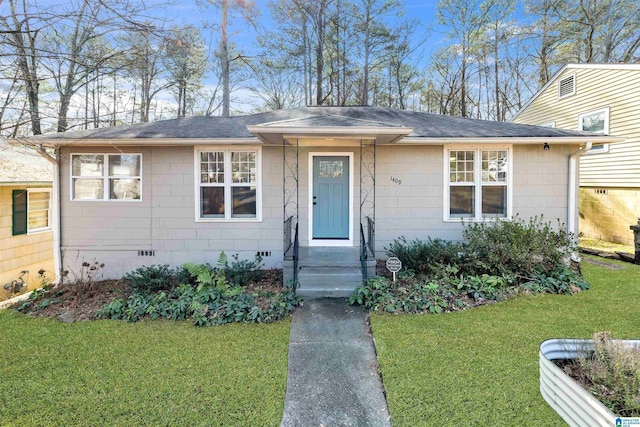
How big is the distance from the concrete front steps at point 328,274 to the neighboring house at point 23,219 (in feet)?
24.1

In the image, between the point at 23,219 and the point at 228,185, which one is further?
the point at 23,219

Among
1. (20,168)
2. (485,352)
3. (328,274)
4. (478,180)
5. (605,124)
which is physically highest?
(605,124)

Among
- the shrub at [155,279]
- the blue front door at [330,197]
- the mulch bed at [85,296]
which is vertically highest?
the blue front door at [330,197]

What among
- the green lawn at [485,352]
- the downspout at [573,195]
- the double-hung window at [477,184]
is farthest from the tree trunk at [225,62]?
the green lawn at [485,352]

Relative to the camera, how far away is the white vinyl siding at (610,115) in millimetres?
9727

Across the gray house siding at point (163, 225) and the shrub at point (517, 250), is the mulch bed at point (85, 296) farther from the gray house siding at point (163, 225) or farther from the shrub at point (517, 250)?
the shrub at point (517, 250)

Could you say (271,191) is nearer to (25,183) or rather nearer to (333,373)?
(333,373)

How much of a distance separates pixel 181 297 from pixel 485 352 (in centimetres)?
440

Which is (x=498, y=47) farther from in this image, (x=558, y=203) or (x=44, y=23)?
(x=44, y=23)

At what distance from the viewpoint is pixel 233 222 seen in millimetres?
7129

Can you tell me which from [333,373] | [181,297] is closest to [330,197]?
[181,297]

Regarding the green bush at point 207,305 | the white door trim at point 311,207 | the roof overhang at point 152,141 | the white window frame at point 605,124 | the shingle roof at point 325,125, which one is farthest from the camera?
the white window frame at point 605,124

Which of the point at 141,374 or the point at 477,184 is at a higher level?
the point at 477,184

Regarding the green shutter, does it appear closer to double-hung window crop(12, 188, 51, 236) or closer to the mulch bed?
double-hung window crop(12, 188, 51, 236)
